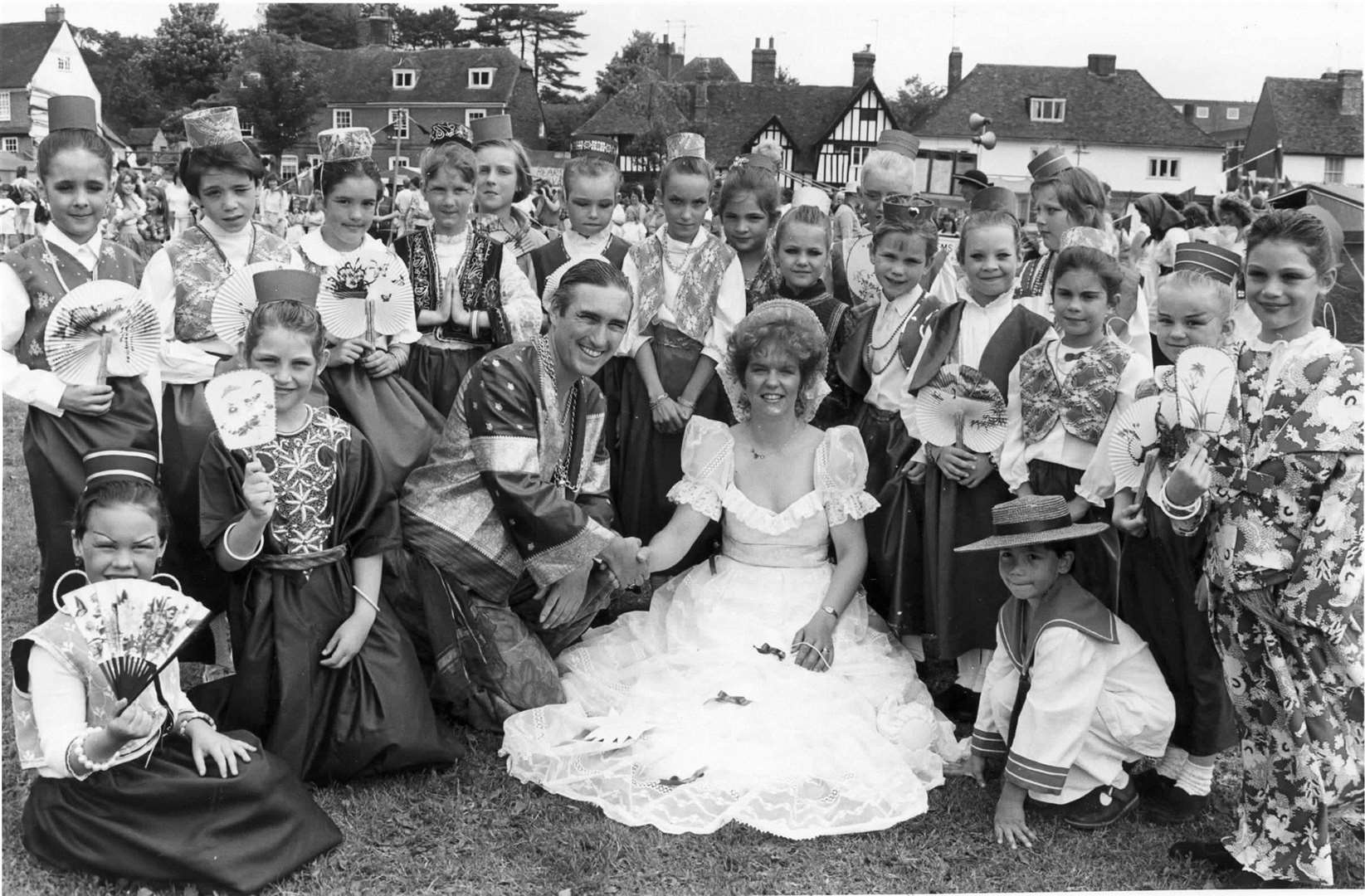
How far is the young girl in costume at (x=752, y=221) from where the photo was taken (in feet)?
16.8

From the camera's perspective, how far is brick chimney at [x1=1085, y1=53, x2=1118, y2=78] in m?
24.7

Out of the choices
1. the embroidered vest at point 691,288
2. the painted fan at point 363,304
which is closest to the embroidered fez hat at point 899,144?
the embroidered vest at point 691,288

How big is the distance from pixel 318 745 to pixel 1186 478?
2.70m

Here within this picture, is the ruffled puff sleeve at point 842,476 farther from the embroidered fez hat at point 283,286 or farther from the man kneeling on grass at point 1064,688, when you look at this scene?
the embroidered fez hat at point 283,286

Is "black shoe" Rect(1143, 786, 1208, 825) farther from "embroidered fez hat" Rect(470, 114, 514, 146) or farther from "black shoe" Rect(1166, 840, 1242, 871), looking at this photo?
"embroidered fez hat" Rect(470, 114, 514, 146)

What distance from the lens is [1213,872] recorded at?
3.44 meters

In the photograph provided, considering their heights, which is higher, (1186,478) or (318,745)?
(1186,478)

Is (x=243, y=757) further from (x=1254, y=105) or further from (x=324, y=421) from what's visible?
(x=1254, y=105)

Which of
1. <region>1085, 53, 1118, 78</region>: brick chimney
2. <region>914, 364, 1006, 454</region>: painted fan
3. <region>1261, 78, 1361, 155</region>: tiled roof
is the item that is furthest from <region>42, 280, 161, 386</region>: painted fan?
<region>1085, 53, 1118, 78</region>: brick chimney

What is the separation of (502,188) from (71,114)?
1.81 metres

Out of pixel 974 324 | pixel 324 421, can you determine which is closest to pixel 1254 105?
pixel 974 324

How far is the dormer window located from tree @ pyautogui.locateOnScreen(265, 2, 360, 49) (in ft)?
40.5

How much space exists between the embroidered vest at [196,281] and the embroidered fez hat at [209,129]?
1.14 ft

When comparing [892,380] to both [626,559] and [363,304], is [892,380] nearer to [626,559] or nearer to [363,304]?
[626,559]
